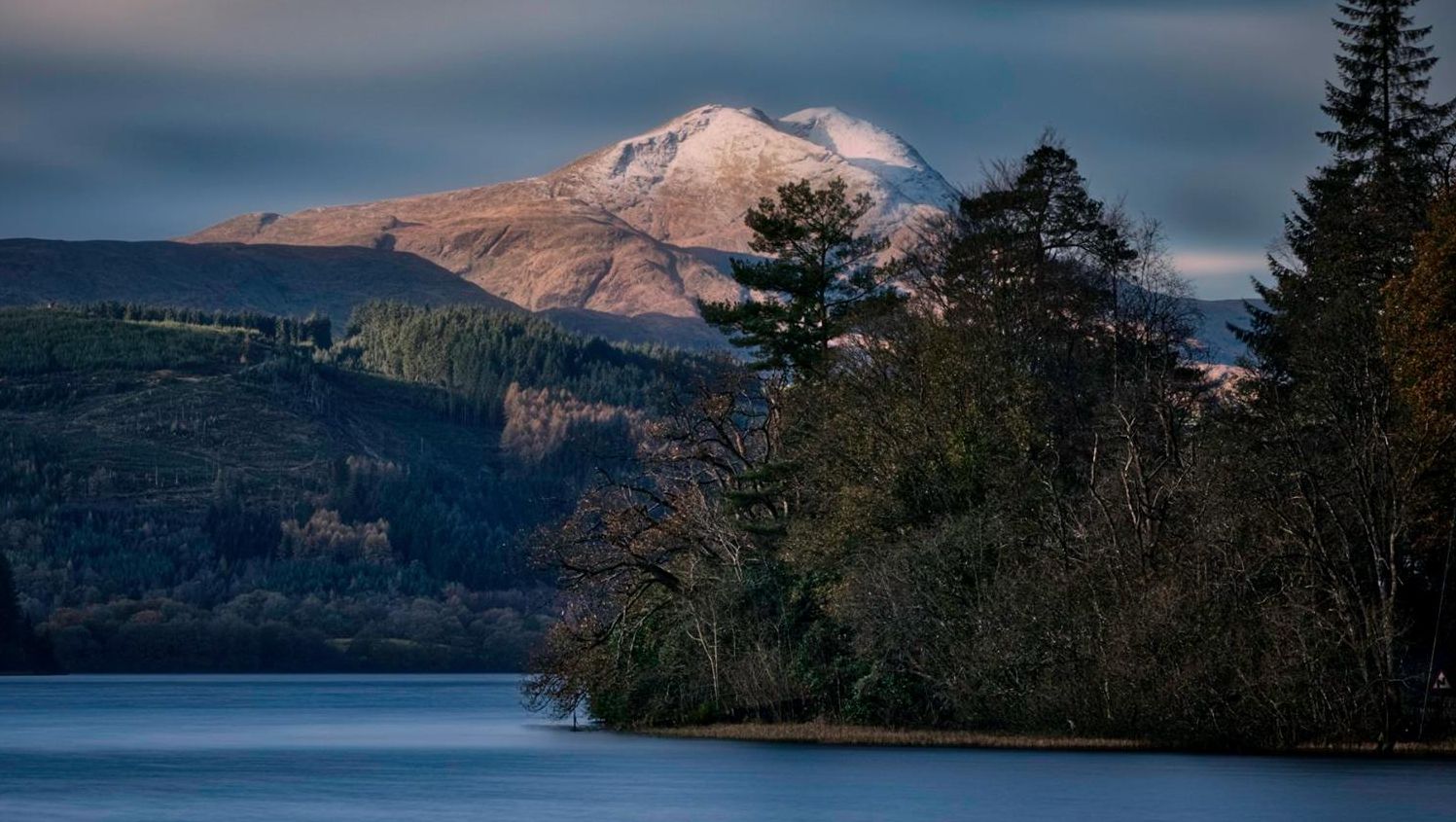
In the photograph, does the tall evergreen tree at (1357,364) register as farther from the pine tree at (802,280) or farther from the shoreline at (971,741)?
A: the pine tree at (802,280)

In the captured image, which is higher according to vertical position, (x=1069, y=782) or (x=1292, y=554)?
(x=1292, y=554)

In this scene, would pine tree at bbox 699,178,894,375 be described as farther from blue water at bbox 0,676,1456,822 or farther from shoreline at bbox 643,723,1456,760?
blue water at bbox 0,676,1456,822

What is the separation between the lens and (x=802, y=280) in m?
88.2

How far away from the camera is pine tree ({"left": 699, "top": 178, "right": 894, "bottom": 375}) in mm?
88125

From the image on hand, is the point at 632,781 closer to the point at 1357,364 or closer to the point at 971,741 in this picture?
the point at 971,741

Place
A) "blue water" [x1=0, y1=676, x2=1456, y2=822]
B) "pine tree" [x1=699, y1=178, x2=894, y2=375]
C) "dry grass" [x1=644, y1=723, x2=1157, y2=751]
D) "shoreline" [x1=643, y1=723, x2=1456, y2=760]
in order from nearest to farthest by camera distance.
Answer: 1. "blue water" [x1=0, y1=676, x2=1456, y2=822]
2. "shoreline" [x1=643, y1=723, x2=1456, y2=760]
3. "dry grass" [x1=644, y1=723, x2=1157, y2=751]
4. "pine tree" [x1=699, y1=178, x2=894, y2=375]

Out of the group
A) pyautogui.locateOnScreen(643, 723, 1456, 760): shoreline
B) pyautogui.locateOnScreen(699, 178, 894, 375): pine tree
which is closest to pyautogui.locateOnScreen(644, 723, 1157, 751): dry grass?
pyautogui.locateOnScreen(643, 723, 1456, 760): shoreline

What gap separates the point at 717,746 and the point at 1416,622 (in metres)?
24.6

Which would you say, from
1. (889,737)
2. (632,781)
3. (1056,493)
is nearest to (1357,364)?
(1056,493)

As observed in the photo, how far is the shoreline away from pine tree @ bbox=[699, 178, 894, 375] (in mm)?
19078

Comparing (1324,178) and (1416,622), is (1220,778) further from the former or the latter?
(1324,178)

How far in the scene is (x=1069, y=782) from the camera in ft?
166

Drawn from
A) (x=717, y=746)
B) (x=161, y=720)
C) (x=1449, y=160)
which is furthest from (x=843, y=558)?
(x=161, y=720)

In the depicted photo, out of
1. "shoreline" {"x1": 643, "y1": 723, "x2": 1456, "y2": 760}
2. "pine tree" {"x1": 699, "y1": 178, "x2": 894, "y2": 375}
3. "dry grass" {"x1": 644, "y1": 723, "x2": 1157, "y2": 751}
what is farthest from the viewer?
"pine tree" {"x1": 699, "y1": 178, "x2": 894, "y2": 375}
